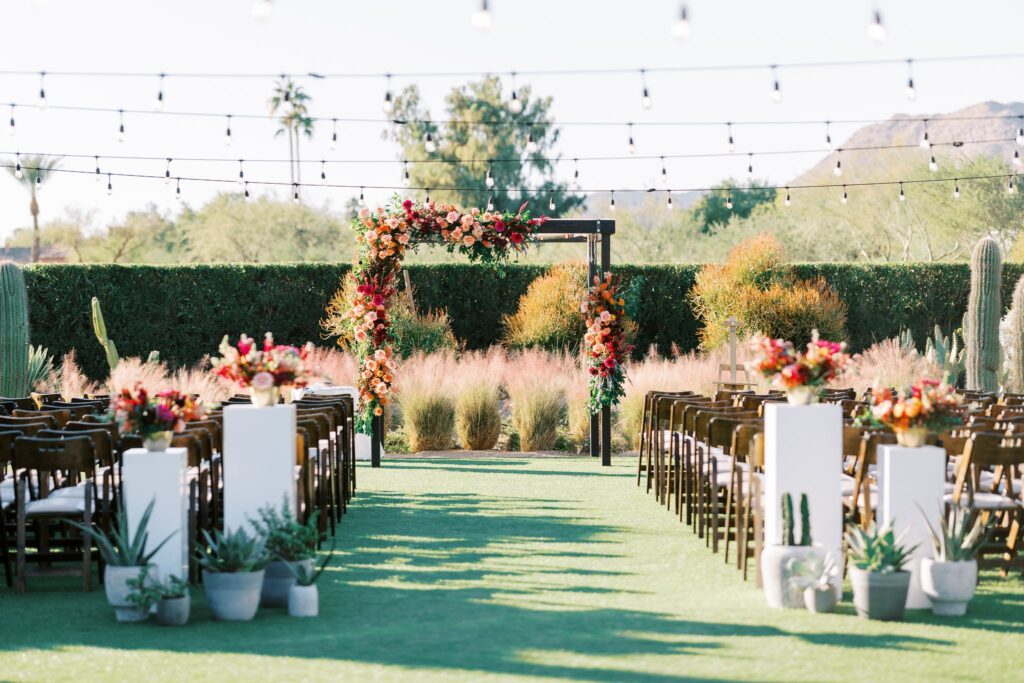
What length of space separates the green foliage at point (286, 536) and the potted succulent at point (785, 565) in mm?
2310

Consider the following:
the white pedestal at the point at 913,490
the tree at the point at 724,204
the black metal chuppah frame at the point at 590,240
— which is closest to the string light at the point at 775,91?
the black metal chuppah frame at the point at 590,240

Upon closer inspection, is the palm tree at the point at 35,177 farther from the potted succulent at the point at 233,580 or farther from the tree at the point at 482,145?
the potted succulent at the point at 233,580

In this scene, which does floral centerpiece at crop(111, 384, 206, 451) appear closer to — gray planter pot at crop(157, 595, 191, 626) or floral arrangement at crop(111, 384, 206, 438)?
floral arrangement at crop(111, 384, 206, 438)

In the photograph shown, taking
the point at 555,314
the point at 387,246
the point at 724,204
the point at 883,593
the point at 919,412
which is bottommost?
the point at 883,593

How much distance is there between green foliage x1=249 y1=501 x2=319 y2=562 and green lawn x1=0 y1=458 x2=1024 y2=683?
298 millimetres

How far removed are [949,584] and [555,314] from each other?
13554mm

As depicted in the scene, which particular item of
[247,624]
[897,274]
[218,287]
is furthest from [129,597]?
[897,274]

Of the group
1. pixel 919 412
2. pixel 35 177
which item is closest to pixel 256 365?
pixel 919 412

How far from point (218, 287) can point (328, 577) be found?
49.3 ft

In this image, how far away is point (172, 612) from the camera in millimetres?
6008

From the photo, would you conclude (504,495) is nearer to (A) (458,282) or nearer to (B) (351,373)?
(B) (351,373)

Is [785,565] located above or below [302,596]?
above

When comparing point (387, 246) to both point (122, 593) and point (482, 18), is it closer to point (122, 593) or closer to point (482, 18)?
point (482, 18)

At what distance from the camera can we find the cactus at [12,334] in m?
15.3
